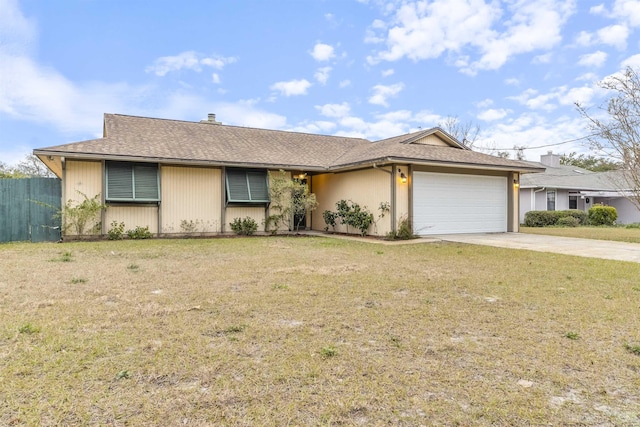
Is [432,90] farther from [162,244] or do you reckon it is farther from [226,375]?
[226,375]

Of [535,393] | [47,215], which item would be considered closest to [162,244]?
[47,215]

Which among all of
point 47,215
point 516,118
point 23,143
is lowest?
point 47,215

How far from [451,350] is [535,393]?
0.70m

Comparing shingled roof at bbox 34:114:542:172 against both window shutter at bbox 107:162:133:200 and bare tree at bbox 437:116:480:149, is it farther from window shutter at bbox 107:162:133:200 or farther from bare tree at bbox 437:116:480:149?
bare tree at bbox 437:116:480:149

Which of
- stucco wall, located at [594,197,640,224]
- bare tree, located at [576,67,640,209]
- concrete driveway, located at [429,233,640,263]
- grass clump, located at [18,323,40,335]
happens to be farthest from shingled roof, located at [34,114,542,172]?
stucco wall, located at [594,197,640,224]

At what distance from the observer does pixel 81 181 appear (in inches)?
408

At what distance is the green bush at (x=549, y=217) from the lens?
741 inches

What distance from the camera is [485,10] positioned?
43.2 ft

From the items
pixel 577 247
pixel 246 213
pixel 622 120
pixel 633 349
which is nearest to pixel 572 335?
pixel 633 349

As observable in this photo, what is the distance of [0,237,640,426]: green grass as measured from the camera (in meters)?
2.04

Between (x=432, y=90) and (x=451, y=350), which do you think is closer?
(x=451, y=350)

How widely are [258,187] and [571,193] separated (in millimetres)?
19155

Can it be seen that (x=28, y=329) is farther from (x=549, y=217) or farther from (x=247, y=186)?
(x=549, y=217)

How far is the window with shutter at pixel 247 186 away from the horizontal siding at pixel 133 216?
226 centimetres
